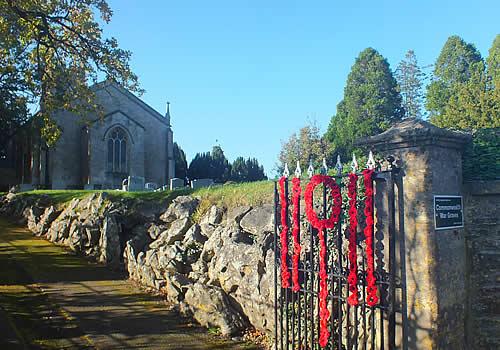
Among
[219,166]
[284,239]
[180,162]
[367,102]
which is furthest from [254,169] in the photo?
[284,239]

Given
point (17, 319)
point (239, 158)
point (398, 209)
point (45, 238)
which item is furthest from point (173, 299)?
point (239, 158)

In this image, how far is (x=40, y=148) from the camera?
35.3 m

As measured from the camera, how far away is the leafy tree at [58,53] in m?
11.4

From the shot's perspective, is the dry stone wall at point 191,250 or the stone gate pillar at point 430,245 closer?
the stone gate pillar at point 430,245

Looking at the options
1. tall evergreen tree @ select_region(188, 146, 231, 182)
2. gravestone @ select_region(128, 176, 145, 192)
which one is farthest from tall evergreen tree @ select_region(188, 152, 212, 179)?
gravestone @ select_region(128, 176, 145, 192)

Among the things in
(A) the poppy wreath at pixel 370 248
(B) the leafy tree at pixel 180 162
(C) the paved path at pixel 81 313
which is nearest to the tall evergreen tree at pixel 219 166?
(B) the leafy tree at pixel 180 162

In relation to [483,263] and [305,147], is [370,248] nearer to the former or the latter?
[483,263]

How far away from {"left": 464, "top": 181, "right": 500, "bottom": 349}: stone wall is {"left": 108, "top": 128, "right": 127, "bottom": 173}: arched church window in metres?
34.5

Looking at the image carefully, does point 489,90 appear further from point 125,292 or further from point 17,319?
point 17,319

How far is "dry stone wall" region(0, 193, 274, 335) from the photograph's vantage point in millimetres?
8727

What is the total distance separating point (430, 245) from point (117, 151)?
3510 cm

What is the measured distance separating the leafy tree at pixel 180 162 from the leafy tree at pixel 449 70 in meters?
26.9

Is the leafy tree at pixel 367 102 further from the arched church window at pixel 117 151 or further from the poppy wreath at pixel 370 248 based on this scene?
the poppy wreath at pixel 370 248

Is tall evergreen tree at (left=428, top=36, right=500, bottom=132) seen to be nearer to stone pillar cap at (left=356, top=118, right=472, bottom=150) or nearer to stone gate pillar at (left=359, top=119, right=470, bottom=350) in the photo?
stone pillar cap at (left=356, top=118, right=472, bottom=150)
